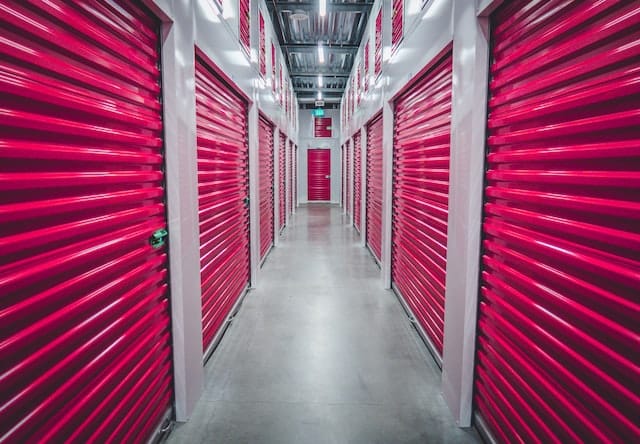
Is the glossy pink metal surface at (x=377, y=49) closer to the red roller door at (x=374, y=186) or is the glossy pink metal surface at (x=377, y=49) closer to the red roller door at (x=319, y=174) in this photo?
the red roller door at (x=374, y=186)

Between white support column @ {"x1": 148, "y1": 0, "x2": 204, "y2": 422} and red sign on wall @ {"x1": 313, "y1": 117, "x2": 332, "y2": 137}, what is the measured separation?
14.7m

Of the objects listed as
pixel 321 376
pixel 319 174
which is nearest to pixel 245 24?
pixel 321 376

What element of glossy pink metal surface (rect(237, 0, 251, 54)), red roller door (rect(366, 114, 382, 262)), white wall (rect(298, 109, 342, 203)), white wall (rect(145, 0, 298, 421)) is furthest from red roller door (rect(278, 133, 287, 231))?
white wall (rect(298, 109, 342, 203))

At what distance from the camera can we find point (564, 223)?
4.96 feet

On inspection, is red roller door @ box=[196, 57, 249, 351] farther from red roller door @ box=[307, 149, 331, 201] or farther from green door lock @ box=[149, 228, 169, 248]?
red roller door @ box=[307, 149, 331, 201]

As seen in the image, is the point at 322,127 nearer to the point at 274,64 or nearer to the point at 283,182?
the point at 283,182

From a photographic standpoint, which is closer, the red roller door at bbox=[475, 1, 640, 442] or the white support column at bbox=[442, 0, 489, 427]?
the red roller door at bbox=[475, 1, 640, 442]

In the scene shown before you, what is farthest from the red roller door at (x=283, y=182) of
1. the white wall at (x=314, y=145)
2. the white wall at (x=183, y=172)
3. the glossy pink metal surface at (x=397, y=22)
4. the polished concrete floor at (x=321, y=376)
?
the white wall at (x=314, y=145)

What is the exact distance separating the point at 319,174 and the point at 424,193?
13.6 metres

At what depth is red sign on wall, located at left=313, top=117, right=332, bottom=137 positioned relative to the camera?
1695 centimetres

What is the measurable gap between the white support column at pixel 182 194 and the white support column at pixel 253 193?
2313mm

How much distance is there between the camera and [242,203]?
4578mm

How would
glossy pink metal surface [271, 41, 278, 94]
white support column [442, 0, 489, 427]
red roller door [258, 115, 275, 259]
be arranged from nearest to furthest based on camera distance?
white support column [442, 0, 489, 427] → red roller door [258, 115, 275, 259] → glossy pink metal surface [271, 41, 278, 94]

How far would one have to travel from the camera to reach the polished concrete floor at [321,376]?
7.54 ft
